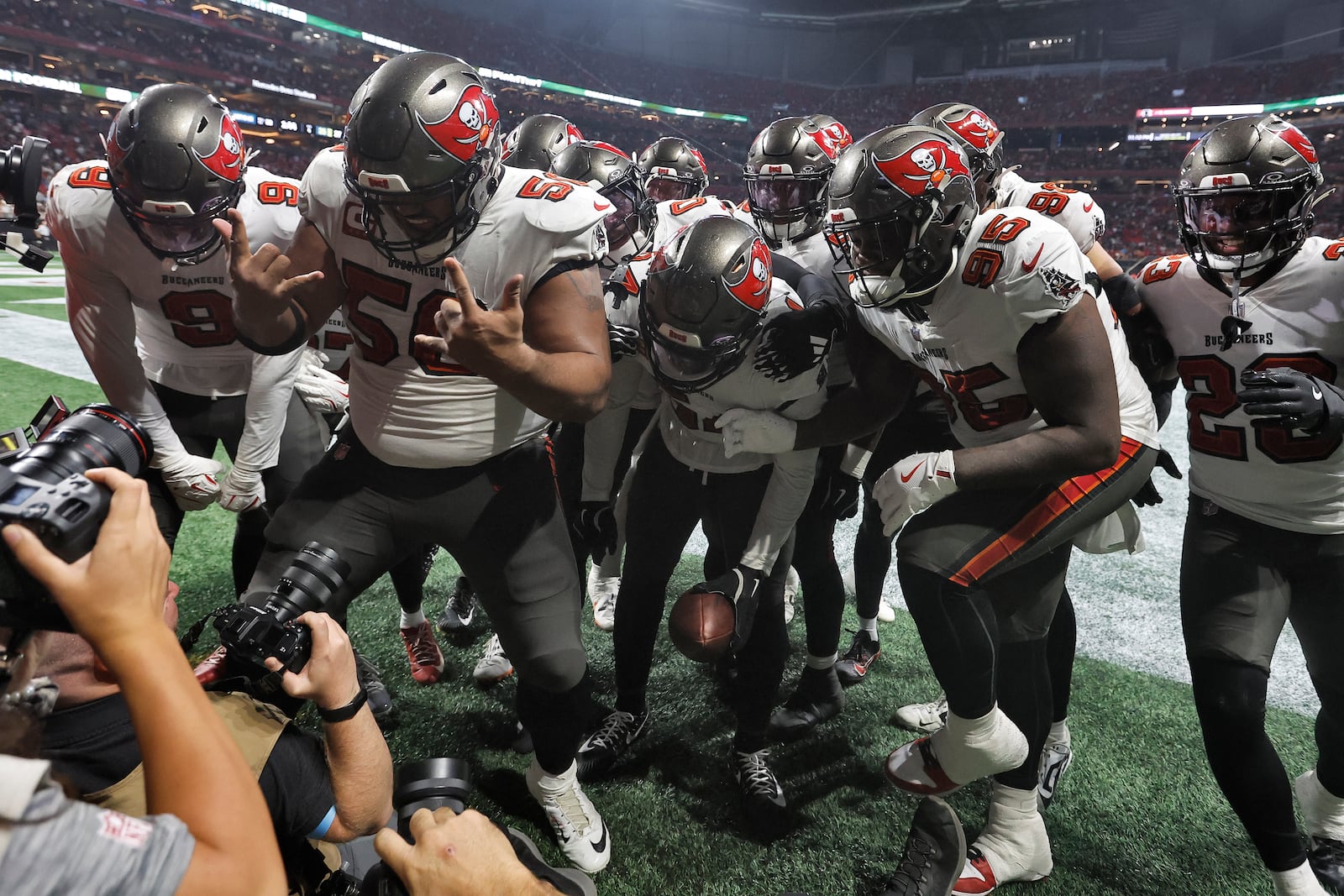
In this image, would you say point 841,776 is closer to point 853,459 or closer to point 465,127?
point 853,459

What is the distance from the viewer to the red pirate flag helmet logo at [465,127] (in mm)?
1861

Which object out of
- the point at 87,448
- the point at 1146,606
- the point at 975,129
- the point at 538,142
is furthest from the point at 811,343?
the point at 1146,606

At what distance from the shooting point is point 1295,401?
1945 mm

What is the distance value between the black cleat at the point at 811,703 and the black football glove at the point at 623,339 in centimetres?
147

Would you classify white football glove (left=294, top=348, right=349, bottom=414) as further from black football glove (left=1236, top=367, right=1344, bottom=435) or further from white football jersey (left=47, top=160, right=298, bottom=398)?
black football glove (left=1236, top=367, right=1344, bottom=435)

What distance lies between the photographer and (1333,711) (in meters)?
2.17

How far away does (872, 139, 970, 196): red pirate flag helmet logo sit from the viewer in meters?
2.11

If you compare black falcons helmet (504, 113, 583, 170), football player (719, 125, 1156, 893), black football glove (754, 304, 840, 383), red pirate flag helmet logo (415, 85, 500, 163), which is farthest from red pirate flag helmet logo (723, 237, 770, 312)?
black falcons helmet (504, 113, 583, 170)

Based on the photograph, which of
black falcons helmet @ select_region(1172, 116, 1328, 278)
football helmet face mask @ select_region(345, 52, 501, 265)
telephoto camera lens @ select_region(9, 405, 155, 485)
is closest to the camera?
telephoto camera lens @ select_region(9, 405, 155, 485)

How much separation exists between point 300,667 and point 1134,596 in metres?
4.44

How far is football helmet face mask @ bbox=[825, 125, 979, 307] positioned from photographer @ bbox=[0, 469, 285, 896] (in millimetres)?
1775

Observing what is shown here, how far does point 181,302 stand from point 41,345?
771 cm

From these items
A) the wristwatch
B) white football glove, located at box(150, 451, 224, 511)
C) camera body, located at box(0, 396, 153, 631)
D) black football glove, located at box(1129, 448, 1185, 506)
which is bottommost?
white football glove, located at box(150, 451, 224, 511)

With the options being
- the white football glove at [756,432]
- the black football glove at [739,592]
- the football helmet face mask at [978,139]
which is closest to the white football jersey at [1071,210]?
the football helmet face mask at [978,139]
